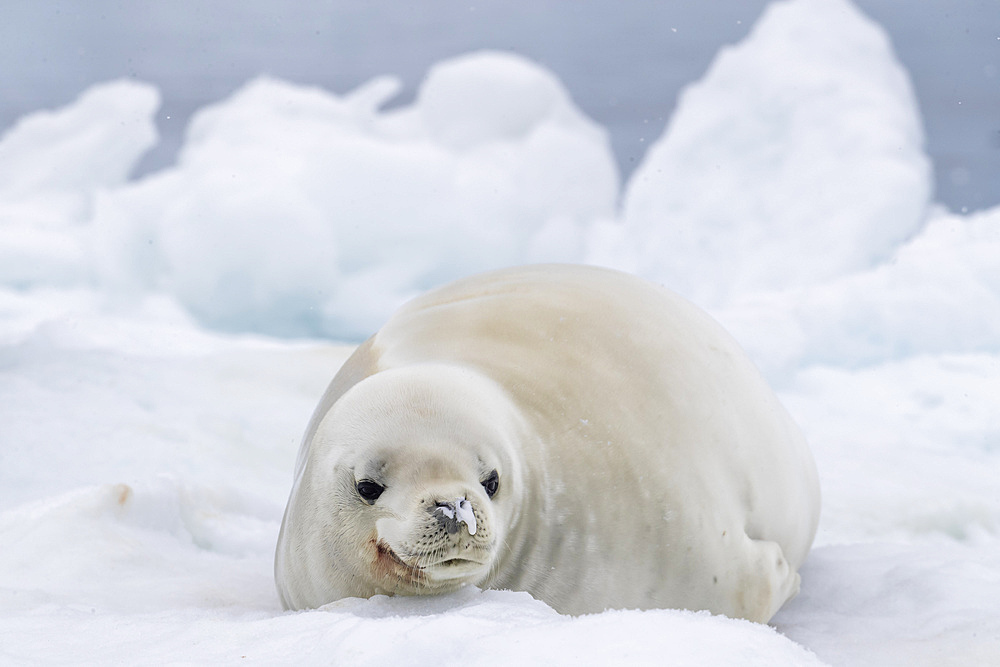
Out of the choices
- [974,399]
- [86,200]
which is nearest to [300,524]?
[974,399]

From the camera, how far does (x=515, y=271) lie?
206cm

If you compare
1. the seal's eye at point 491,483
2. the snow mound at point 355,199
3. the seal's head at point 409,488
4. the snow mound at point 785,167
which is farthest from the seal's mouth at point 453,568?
the snow mound at point 355,199

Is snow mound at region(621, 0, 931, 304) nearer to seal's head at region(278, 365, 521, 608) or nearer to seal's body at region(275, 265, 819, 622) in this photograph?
seal's body at region(275, 265, 819, 622)

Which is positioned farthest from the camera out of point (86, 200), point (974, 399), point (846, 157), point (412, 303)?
point (86, 200)

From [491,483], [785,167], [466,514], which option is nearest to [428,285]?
[785,167]

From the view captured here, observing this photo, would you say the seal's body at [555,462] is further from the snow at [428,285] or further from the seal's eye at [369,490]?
the snow at [428,285]

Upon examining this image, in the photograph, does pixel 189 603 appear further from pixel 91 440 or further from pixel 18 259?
pixel 18 259

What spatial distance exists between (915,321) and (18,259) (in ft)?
25.6

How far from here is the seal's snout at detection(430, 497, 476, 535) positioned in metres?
1.13

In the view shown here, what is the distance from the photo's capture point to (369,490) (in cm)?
125

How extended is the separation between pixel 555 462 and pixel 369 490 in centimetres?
33

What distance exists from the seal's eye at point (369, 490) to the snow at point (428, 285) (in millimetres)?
147

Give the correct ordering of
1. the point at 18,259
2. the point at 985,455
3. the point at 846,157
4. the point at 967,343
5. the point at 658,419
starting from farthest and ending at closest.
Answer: the point at 18,259, the point at 846,157, the point at 967,343, the point at 985,455, the point at 658,419

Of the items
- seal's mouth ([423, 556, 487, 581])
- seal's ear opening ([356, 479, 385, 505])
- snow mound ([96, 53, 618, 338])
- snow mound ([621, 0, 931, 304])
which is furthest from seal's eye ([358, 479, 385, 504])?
snow mound ([96, 53, 618, 338])
